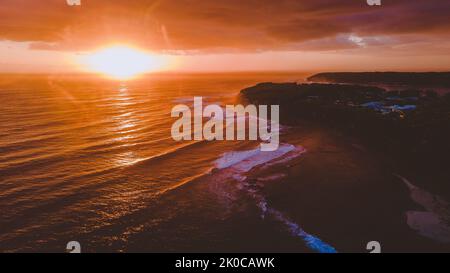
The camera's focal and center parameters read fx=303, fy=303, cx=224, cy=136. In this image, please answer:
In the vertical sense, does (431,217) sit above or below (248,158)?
below

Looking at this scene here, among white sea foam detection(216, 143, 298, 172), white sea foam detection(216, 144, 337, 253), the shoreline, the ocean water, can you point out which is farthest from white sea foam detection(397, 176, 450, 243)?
white sea foam detection(216, 143, 298, 172)

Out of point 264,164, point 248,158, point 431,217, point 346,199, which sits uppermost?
point 248,158

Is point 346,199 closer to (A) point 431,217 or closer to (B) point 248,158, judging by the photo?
(A) point 431,217

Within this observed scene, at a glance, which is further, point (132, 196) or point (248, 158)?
point (248, 158)

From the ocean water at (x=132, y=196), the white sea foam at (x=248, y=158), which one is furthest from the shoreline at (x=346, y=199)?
the white sea foam at (x=248, y=158)

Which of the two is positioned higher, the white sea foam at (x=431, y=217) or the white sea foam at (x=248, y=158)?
the white sea foam at (x=248, y=158)

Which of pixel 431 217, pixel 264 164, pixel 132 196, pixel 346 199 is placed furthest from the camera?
pixel 264 164

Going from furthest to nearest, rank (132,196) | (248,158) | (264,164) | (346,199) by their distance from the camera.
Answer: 1. (248,158)
2. (264,164)
3. (132,196)
4. (346,199)

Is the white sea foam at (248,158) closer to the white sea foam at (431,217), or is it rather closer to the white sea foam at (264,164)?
the white sea foam at (264,164)

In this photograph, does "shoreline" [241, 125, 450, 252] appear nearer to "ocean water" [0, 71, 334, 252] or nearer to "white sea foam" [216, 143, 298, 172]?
"ocean water" [0, 71, 334, 252]

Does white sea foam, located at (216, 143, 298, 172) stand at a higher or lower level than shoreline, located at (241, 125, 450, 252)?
higher

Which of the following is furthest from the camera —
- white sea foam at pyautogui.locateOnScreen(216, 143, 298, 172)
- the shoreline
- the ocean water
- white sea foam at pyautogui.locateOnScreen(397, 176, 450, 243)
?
white sea foam at pyautogui.locateOnScreen(216, 143, 298, 172)

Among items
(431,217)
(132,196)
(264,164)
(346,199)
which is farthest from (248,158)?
(431,217)

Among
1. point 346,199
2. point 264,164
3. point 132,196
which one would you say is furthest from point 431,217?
point 132,196
